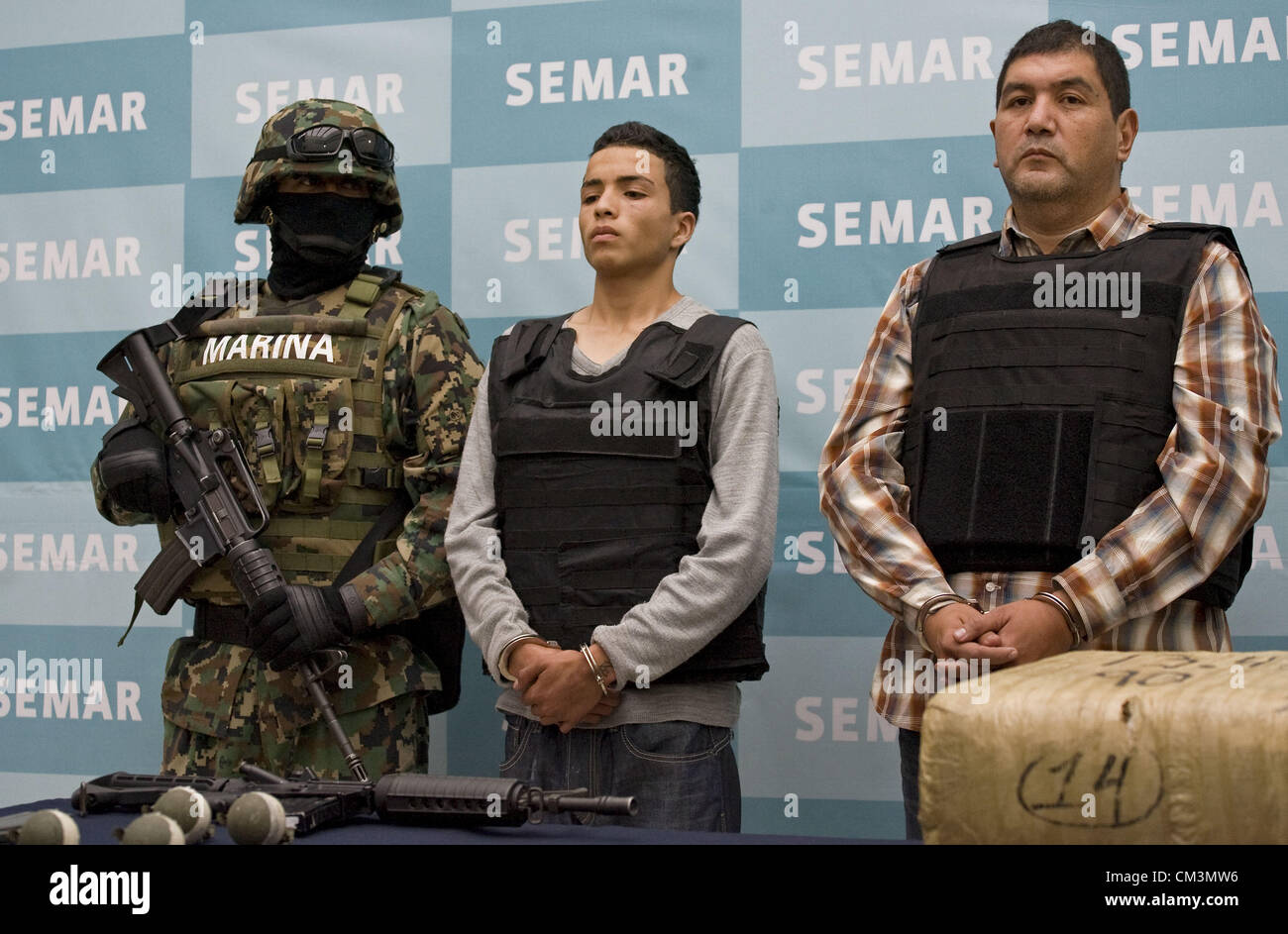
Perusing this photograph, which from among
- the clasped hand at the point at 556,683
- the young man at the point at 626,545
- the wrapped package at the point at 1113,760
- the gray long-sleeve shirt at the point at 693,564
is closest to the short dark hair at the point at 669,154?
the young man at the point at 626,545

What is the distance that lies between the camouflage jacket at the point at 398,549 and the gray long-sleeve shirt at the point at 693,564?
10 cm

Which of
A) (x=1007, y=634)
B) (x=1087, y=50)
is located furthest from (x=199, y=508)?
(x=1087, y=50)

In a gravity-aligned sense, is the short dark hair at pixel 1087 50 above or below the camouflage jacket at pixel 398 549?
above

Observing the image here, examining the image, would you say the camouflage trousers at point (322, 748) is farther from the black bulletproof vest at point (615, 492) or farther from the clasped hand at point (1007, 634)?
the clasped hand at point (1007, 634)

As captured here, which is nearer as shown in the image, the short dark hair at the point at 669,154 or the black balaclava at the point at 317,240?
the short dark hair at the point at 669,154

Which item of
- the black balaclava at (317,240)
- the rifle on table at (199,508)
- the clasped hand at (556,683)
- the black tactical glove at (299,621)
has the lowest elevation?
the clasped hand at (556,683)

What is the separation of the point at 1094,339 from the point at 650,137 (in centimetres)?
90

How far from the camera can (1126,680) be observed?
1178 mm

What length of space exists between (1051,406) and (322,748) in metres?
1.39

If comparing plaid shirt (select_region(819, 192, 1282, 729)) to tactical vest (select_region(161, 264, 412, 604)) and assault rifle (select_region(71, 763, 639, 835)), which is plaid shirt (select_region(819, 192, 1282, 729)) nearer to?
assault rifle (select_region(71, 763, 639, 835))

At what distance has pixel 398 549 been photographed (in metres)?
2.41

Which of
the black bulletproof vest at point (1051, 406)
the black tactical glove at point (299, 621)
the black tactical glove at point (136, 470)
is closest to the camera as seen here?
the black bulletproof vest at point (1051, 406)

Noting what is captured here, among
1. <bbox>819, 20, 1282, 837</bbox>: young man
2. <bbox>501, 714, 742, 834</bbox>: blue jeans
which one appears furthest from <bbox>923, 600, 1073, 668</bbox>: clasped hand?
<bbox>501, 714, 742, 834</bbox>: blue jeans

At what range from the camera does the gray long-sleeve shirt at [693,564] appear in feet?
6.91
